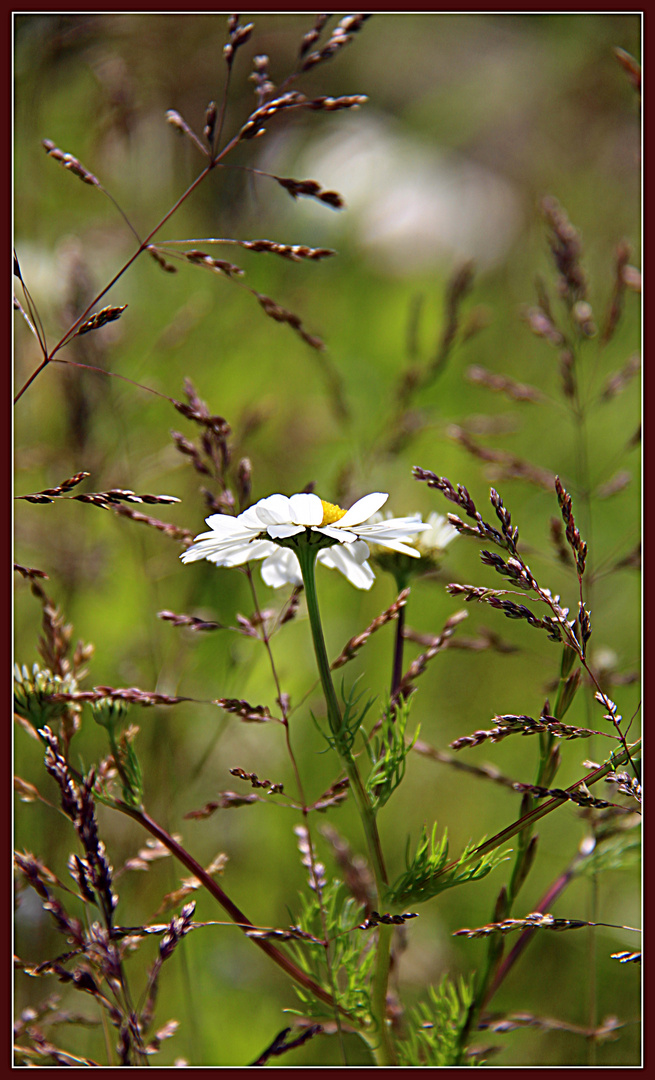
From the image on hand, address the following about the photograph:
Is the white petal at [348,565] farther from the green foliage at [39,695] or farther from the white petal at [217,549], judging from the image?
the green foliage at [39,695]

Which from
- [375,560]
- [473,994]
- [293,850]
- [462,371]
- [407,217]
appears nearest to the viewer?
[473,994]

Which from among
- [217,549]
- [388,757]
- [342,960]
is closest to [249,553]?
[217,549]

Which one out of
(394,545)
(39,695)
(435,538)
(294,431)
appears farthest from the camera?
(294,431)

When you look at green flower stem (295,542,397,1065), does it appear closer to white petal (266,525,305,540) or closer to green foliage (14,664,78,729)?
white petal (266,525,305,540)

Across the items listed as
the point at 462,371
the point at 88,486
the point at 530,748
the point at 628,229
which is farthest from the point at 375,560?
the point at 628,229

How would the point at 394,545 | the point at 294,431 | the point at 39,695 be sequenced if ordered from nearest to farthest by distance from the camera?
the point at 394,545 → the point at 39,695 → the point at 294,431

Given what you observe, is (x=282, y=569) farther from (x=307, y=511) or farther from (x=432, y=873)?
(x=432, y=873)

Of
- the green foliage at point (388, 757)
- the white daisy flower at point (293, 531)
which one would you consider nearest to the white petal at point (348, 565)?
the white daisy flower at point (293, 531)

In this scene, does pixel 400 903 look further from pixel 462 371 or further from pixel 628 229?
pixel 628 229

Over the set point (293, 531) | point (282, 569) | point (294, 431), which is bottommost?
point (294, 431)
